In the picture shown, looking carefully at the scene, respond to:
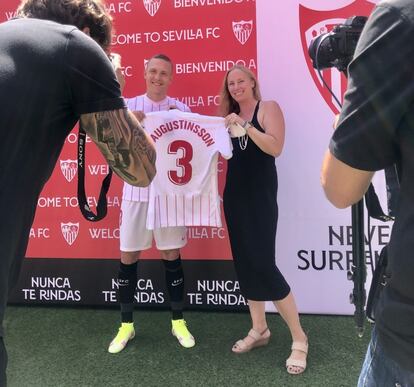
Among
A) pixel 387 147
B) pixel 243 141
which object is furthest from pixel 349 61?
pixel 243 141

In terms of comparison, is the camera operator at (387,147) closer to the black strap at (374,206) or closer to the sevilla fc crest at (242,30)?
the black strap at (374,206)

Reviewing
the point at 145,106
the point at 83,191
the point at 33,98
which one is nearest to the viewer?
the point at 33,98

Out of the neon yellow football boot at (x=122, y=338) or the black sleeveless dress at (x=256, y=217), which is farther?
the neon yellow football boot at (x=122, y=338)

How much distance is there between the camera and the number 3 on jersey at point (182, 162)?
9.75 feet

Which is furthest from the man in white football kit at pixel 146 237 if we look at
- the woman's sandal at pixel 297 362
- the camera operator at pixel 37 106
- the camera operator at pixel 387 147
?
the camera operator at pixel 387 147

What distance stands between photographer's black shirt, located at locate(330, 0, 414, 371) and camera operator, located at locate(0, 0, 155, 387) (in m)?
0.54

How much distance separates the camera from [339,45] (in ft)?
Result: 4.33

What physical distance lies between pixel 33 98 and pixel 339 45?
0.88 metres

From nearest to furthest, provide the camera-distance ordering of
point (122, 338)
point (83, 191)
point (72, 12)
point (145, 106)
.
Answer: point (72, 12)
point (83, 191)
point (122, 338)
point (145, 106)

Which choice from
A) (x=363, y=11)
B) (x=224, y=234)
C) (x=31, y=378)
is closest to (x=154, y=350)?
(x=31, y=378)

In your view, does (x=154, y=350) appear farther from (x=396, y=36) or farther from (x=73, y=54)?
(x=396, y=36)

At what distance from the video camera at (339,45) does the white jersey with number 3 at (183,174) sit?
157 cm

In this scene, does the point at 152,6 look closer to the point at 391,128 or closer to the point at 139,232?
the point at 139,232

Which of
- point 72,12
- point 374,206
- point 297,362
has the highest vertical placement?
point 72,12
